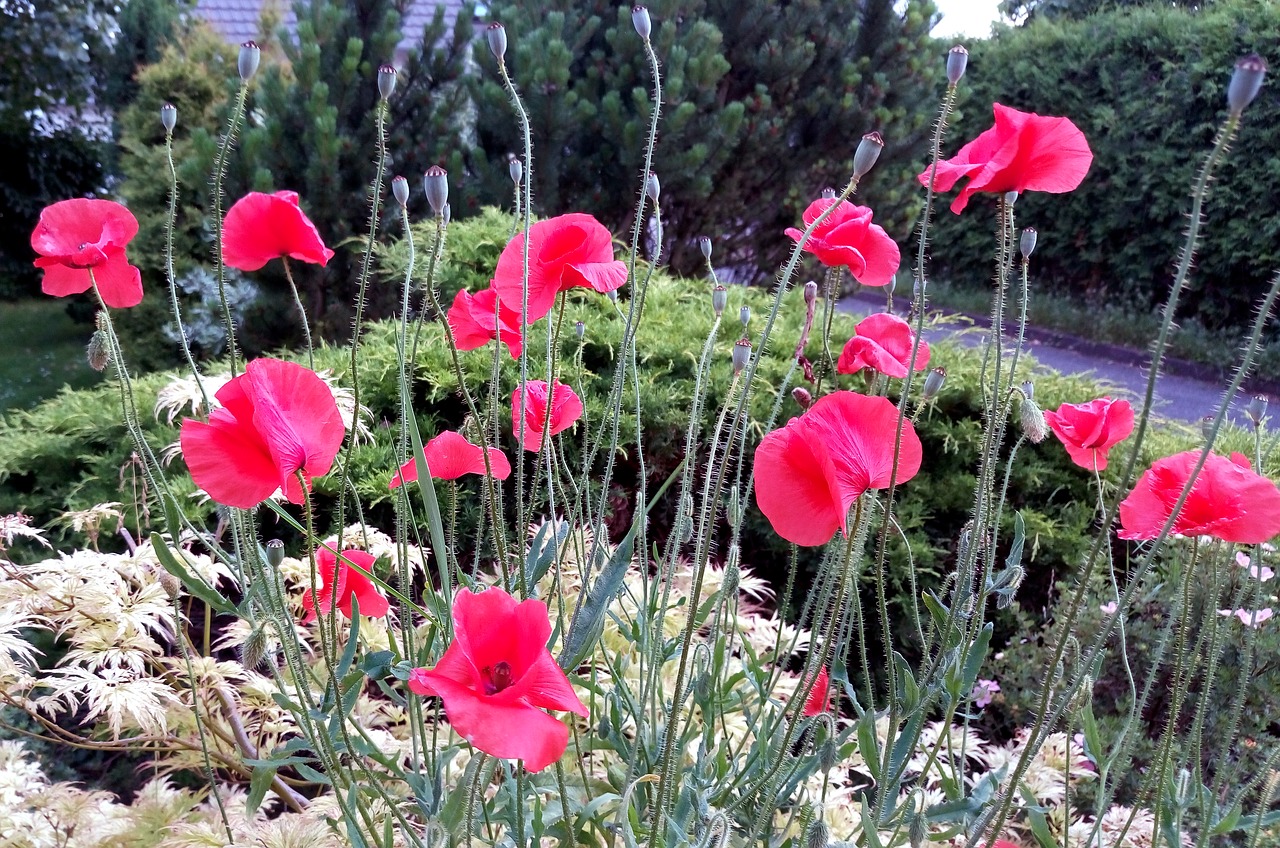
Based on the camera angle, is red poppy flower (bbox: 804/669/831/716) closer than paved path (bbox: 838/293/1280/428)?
A: Yes

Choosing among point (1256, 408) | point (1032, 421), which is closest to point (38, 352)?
point (1032, 421)

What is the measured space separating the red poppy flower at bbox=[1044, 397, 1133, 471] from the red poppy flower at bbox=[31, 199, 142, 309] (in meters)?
1.27

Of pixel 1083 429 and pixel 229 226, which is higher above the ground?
pixel 229 226

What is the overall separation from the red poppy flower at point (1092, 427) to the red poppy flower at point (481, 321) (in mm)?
769

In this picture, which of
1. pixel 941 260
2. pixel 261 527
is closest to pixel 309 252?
pixel 261 527

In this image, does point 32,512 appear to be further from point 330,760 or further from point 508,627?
point 508,627

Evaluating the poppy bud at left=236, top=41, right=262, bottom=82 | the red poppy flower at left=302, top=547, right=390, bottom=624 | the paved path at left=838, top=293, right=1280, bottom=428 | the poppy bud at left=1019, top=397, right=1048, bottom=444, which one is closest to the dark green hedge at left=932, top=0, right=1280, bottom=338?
the paved path at left=838, top=293, right=1280, bottom=428

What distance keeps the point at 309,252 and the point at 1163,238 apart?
395 inches

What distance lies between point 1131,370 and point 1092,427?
8609 mm

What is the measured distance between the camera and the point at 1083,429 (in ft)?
4.10

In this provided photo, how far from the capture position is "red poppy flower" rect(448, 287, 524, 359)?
118 cm

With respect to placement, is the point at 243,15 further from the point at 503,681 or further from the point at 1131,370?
the point at 503,681

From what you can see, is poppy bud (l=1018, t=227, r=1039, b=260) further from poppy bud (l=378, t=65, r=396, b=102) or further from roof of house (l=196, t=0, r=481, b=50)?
roof of house (l=196, t=0, r=481, b=50)

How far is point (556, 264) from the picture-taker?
1.05 metres
